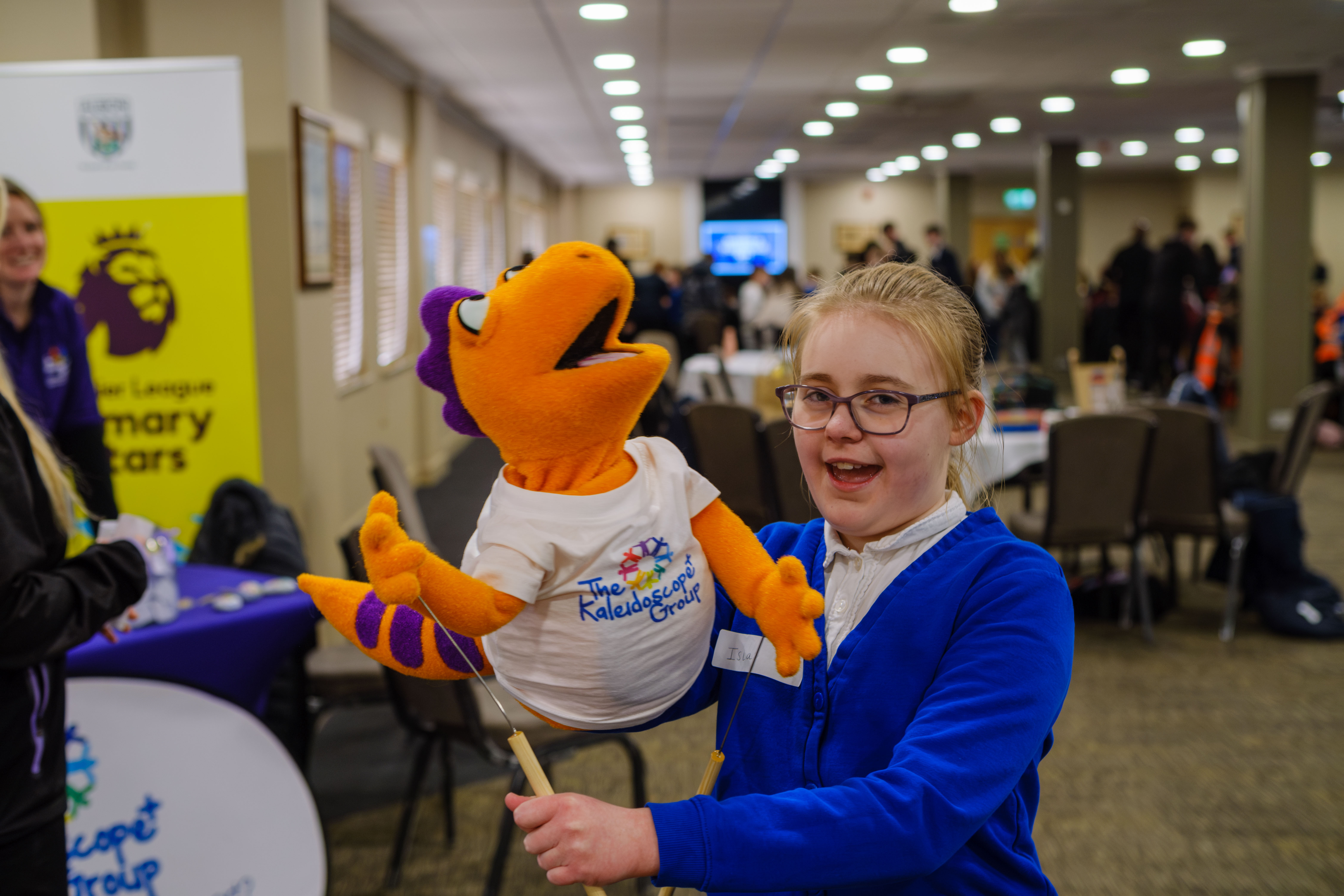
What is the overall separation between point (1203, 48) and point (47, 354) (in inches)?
294

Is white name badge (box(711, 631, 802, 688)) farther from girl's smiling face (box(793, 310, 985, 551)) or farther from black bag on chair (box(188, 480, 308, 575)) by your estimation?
black bag on chair (box(188, 480, 308, 575))

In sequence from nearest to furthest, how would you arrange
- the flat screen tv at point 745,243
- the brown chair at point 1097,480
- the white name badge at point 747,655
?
the white name badge at point 747,655 < the brown chair at point 1097,480 < the flat screen tv at point 745,243

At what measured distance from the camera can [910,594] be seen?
2.85ft

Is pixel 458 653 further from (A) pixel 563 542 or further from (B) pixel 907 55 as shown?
(B) pixel 907 55

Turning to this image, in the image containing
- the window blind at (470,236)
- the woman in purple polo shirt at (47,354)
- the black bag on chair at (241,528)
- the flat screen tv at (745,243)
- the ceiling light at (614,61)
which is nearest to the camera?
the woman in purple polo shirt at (47,354)

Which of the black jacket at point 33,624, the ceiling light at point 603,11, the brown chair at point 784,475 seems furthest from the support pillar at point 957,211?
the black jacket at point 33,624

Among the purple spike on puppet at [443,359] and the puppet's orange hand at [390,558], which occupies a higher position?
the purple spike on puppet at [443,359]

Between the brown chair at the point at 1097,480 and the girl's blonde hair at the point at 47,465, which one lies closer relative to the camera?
the girl's blonde hair at the point at 47,465

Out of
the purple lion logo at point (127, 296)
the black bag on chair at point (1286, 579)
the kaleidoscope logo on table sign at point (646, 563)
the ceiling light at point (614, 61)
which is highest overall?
the ceiling light at point (614, 61)

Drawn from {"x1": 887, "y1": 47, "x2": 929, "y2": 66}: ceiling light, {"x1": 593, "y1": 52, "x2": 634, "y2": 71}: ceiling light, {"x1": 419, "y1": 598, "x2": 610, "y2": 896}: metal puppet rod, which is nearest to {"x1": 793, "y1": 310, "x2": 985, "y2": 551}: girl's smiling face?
{"x1": 419, "y1": 598, "x2": 610, "y2": 896}: metal puppet rod

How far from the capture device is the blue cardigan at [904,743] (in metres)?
0.73

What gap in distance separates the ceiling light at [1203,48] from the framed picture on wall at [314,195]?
572 cm

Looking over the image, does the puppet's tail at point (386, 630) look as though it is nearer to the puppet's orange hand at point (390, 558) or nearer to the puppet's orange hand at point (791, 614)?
the puppet's orange hand at point (390, 558)

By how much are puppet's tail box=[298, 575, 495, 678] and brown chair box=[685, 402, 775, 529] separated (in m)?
3.46
